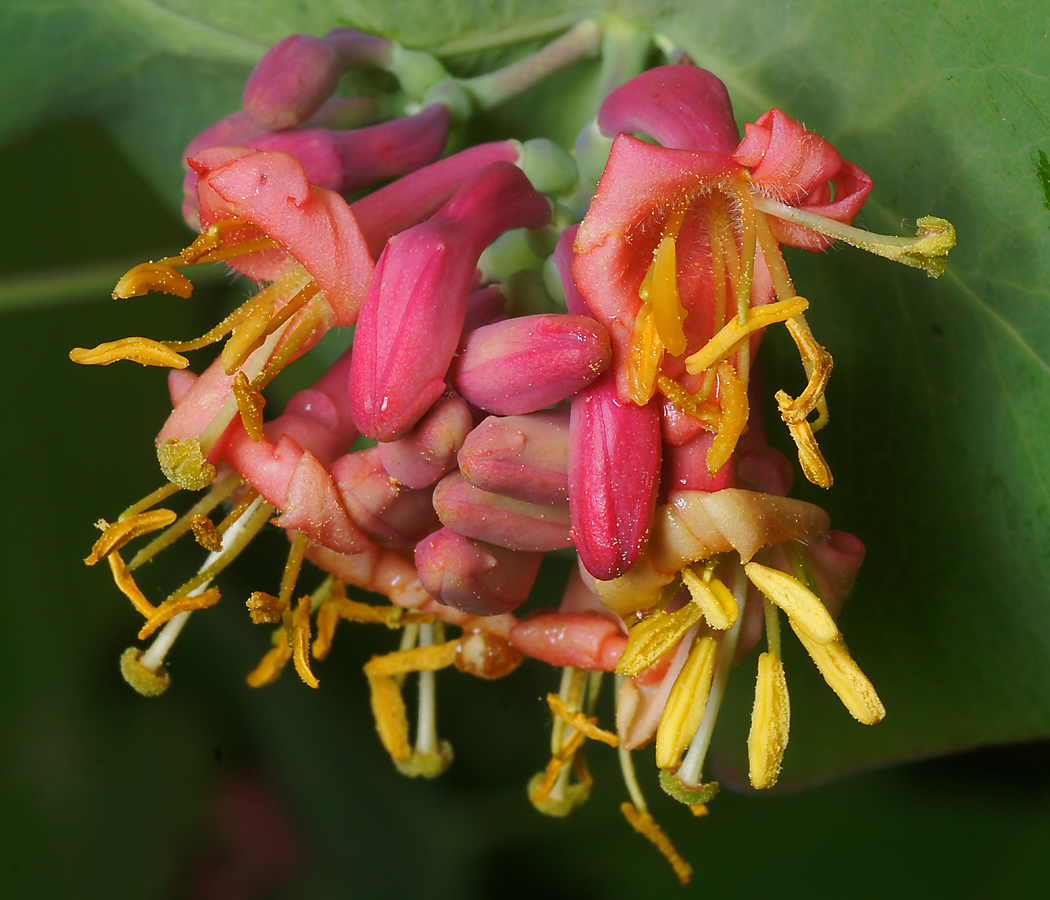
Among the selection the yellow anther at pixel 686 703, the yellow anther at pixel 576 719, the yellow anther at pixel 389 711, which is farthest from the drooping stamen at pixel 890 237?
the yellow anther at pixel 389 711

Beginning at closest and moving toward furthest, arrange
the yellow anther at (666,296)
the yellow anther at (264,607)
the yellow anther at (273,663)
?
1. the yellow anther at (666,296)
2. the yellow anther at (264,607)
3. the yellow anther at (273,663)

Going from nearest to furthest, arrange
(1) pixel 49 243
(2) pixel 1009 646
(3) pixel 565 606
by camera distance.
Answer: (3) pixel 565 606 < (2) pixel 1009 646 < (1) pixel 49 243

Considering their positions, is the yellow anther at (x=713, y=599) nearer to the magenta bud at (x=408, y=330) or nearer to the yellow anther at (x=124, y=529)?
the magenta bud at (x=408, y=330)

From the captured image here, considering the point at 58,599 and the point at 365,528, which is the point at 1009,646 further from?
the point at 58,599

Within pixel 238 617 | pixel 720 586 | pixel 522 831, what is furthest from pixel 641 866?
pixel 720 586

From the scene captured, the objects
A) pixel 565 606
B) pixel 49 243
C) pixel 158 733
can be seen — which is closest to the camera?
pixel 565 606
